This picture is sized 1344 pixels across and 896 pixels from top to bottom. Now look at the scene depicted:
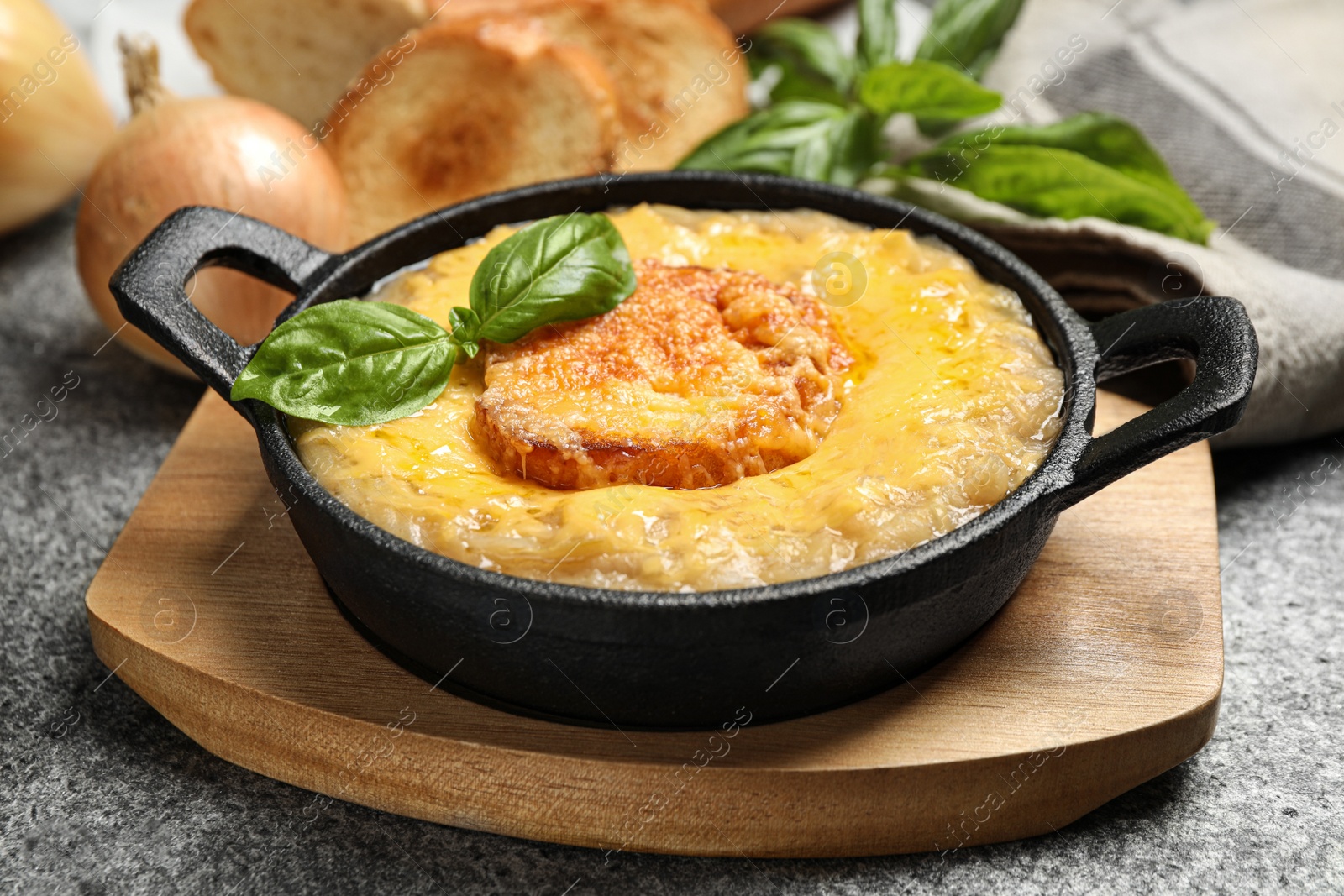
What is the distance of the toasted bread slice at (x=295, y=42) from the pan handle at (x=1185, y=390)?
2.44 meters

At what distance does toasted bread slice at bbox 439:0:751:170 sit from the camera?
3.61m

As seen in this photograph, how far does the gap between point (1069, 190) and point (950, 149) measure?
32 centimetres

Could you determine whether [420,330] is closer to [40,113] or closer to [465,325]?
[465,325]

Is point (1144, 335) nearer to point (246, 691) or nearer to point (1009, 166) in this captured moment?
point (1009, 166)

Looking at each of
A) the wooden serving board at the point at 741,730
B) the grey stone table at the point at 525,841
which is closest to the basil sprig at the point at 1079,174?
the grey stone table at the point at 525,841

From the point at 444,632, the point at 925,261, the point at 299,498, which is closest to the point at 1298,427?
the point at 925,261

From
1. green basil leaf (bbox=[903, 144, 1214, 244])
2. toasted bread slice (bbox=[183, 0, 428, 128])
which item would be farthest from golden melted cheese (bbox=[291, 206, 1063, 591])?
toasted bread slice (bbox=[183, 0, 428, 128])

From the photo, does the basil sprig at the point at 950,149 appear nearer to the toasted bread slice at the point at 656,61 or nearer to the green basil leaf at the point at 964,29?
the green basil leaf at the point at 964,29

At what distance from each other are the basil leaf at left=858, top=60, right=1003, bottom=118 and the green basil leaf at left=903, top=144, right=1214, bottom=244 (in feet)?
0.49

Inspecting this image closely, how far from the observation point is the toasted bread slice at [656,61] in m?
3.61

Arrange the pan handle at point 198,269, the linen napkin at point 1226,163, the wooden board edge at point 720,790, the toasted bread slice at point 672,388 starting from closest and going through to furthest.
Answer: the wooden board edge at point 720,790
the toasted bread slice at point 672,388
the pan handle at point 198,269
the linen napkin at point 1226,163

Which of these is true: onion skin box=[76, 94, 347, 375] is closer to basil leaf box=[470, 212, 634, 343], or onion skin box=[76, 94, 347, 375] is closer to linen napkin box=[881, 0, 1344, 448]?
basil leaf box=[470, 212, 634, 343]

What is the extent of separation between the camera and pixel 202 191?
9.79ft

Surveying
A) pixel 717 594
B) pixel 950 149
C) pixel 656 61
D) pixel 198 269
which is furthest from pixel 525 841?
pixel 656 61
